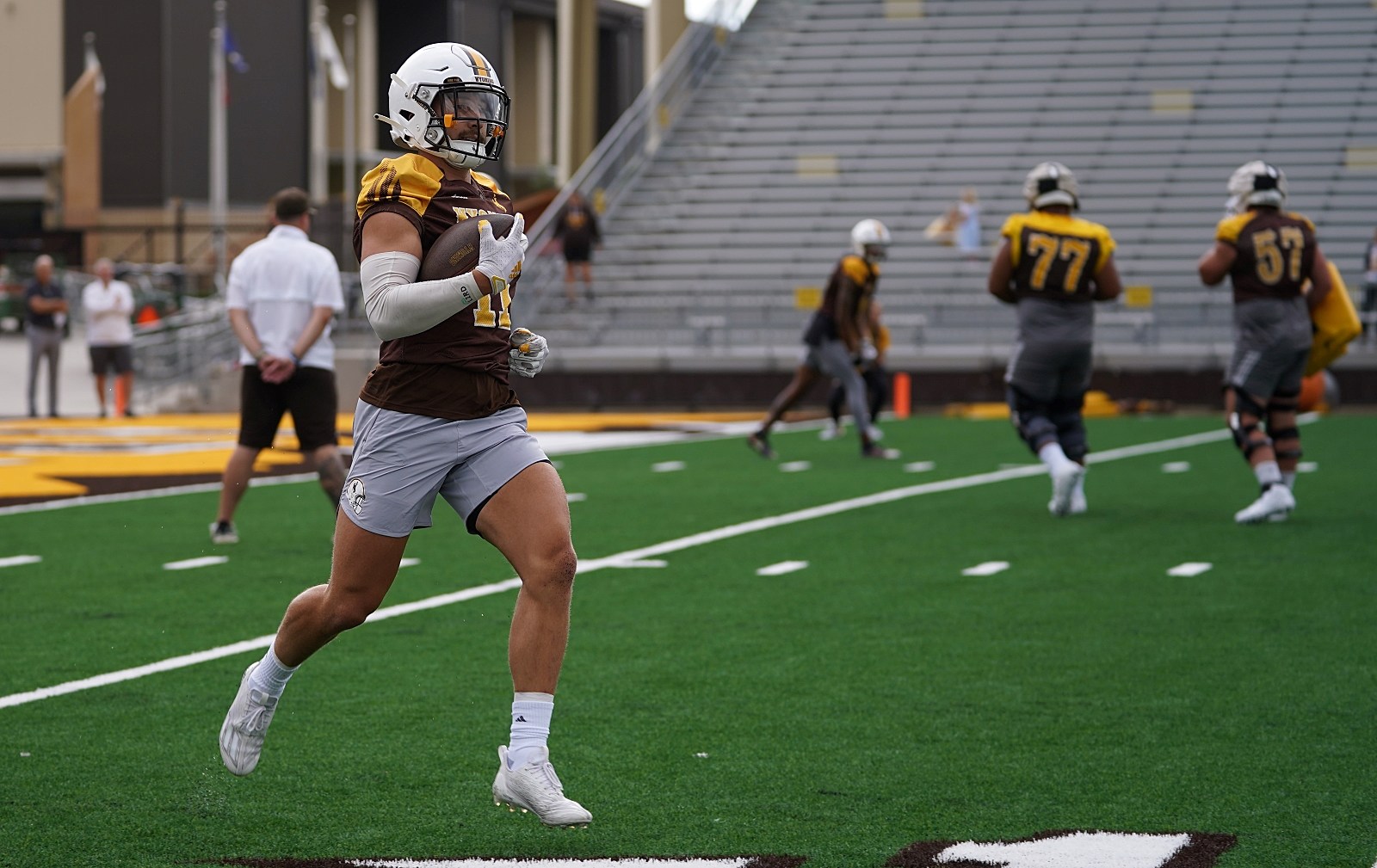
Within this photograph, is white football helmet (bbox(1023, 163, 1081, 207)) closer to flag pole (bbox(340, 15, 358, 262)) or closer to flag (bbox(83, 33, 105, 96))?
flag pole (bbox(340, 15, 358, 262))

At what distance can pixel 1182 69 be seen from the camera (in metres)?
30.3

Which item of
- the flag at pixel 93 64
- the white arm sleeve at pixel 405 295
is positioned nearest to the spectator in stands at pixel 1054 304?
the white arm sleeve at pixel 405 295

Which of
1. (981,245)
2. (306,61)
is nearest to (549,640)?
(981,245)

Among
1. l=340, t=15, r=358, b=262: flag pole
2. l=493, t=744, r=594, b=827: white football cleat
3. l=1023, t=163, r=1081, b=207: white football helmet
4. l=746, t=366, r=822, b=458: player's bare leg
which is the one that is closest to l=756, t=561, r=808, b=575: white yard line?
l=1023, t=163, r=1081, b=207: white football helmet

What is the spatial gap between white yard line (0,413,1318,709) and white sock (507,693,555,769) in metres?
2.25

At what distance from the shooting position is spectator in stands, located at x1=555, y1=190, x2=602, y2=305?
89.0 ft

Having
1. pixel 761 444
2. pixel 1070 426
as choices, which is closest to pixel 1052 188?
pixel 1070 426

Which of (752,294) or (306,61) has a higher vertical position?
(306,61)

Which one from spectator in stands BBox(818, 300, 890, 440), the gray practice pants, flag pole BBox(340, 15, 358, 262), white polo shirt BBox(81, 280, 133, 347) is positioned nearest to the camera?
spectator in stands BBox(818, 300, 890, 440)

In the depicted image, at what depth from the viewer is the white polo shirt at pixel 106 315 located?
2214cm

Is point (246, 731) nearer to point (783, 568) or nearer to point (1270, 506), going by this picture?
point (783, 568)

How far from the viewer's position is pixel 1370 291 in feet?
75.2

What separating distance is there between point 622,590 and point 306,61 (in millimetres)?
45823

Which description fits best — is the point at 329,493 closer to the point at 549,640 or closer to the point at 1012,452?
the point at 549,640
